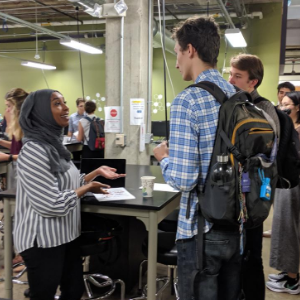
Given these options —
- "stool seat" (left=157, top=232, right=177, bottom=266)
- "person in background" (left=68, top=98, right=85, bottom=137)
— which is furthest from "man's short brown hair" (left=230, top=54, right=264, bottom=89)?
"person in background" (left=68, top=98, right=85, bottom=137)

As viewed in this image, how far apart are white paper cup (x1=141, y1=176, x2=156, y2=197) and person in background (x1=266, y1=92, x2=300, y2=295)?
1.20 metres

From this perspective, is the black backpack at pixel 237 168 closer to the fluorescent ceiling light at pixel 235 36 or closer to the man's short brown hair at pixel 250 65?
the man's short brown hair at pixel 250 65

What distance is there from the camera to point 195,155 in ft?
4.37

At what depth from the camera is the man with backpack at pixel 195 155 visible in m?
1.33

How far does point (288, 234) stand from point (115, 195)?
1.45m

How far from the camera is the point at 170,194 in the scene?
232 cm

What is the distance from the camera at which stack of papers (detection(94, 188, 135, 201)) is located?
2166 millimetres

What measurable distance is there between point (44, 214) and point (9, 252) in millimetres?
800

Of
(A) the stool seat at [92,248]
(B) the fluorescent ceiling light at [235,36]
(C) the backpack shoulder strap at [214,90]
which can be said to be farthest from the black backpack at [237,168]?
(B) the fluorescent ceiling light at [235,36]

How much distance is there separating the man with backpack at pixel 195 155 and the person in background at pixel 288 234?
61.3 inches

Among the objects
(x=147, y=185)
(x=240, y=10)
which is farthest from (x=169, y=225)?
(x=240, y=10)

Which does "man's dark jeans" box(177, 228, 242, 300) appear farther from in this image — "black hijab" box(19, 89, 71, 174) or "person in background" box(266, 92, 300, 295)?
"person in background" box(266, 92, 300, 295)

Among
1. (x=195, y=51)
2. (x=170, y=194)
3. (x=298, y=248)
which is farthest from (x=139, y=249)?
(x=195, y=51)

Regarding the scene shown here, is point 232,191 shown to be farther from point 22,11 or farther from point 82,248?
point 22,11
